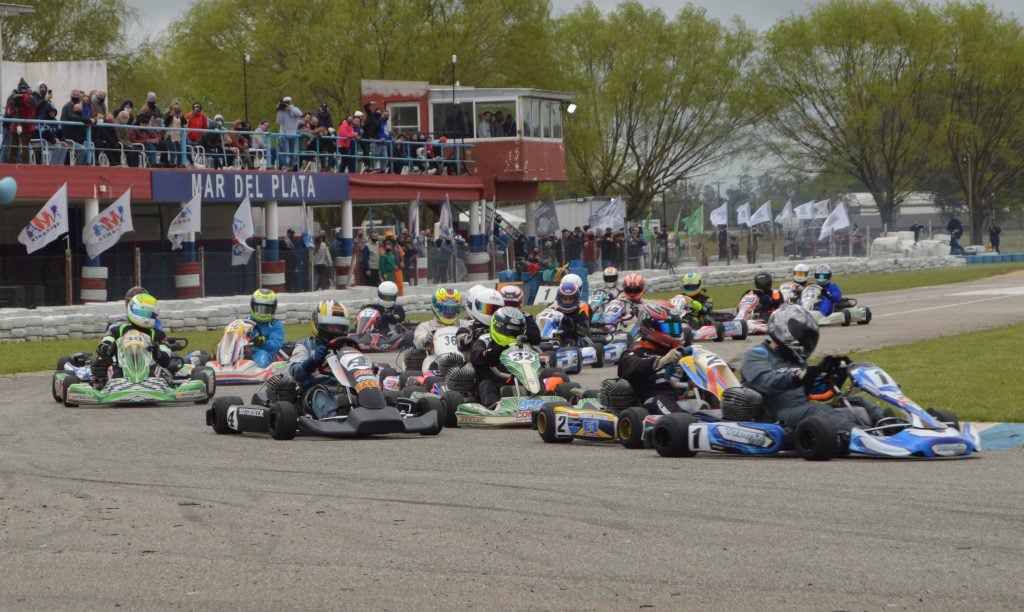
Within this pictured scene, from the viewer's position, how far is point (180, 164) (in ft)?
109

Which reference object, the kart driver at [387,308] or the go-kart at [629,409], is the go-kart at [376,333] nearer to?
the kart driver at [387,308]

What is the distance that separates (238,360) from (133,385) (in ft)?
9.51

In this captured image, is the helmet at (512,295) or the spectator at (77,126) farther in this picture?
the spectator at (77,126)

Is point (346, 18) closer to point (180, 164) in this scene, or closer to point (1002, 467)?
point (180, 164)

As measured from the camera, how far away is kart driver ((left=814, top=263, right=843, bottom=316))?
26797 millimetres

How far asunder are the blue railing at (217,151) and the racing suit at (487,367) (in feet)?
53.2

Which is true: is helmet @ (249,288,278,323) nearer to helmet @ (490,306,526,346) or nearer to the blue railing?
helmet @ (490,306,526,346)

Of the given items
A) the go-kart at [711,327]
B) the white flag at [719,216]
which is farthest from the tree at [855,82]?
the go-kart at [711,327]

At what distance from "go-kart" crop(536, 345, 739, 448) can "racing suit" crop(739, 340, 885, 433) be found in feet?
1.77

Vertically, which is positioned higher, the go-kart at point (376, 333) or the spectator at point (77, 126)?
the spectator at point (77, 126)

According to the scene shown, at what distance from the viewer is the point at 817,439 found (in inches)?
398

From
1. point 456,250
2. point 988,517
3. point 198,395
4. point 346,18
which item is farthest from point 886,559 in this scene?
point 346,18

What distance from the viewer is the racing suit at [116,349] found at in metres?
16.8

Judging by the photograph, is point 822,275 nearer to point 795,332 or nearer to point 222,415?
point 222,415
